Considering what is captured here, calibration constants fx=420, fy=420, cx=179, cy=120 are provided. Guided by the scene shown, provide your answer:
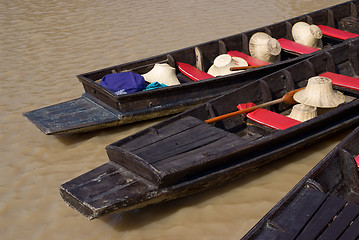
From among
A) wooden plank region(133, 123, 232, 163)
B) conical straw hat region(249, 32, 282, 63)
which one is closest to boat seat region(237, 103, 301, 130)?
wooden plank region(133, 123, 232, 163)

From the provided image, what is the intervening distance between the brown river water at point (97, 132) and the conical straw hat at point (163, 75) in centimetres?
80

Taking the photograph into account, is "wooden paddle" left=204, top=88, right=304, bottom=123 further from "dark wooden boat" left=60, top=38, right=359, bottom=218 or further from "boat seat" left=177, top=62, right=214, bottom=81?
"boat seat" left=177, top=62, right=214, bottom=81

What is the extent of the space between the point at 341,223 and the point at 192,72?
13.8ft

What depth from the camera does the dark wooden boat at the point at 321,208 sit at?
11.8ft

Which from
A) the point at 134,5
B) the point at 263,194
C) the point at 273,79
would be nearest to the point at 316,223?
the point at 263,194

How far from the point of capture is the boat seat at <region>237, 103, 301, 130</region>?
548 cm

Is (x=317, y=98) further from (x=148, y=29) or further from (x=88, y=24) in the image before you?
(x=88, y=24)

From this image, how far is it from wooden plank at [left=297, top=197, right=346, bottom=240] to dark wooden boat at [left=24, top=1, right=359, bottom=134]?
3.30 metres

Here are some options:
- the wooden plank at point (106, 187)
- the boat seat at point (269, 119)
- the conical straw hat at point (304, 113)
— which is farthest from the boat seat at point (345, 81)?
the wooden plank at point (106, 187)

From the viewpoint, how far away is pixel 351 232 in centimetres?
358

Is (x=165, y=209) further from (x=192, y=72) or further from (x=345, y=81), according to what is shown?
(x=345, y=81)

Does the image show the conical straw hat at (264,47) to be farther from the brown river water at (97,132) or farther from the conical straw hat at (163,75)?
the brown river water at (97,132)

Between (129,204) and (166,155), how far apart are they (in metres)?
0.72

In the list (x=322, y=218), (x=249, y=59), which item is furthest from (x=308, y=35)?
(x=322, y=218)
